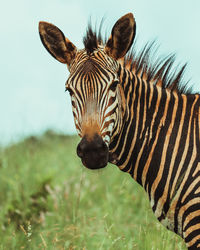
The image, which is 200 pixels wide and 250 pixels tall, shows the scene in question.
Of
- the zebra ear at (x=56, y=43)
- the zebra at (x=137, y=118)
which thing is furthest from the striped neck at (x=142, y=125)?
the zebra ear at (x=56, y=43)

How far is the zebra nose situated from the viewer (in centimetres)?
379

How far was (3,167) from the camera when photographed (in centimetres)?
1012

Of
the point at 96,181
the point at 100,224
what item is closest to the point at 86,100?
the point at 100,224

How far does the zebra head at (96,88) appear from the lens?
388cm

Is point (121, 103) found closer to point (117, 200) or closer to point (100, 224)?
point (100, 224)

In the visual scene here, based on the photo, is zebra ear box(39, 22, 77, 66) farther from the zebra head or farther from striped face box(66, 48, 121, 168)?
striped face box(66, 48, 121, 168)

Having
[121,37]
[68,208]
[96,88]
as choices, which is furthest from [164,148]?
[68,208]

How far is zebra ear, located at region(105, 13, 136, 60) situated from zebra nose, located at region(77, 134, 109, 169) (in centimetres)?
113

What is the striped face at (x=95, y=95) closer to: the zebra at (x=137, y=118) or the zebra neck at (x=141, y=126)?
the zebra at (x=137, y=118)

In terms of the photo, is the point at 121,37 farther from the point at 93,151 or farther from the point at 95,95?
the point at 93,151

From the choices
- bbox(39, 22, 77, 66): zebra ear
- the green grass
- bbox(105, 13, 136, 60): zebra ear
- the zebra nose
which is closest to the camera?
the zebra nose

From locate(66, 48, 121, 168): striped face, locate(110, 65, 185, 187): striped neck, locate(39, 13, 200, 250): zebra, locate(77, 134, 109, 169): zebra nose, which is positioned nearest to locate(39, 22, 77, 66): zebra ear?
locate(39, 13, 200, 250): zebra

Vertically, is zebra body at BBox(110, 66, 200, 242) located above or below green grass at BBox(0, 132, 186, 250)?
above

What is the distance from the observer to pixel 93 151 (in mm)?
3818
